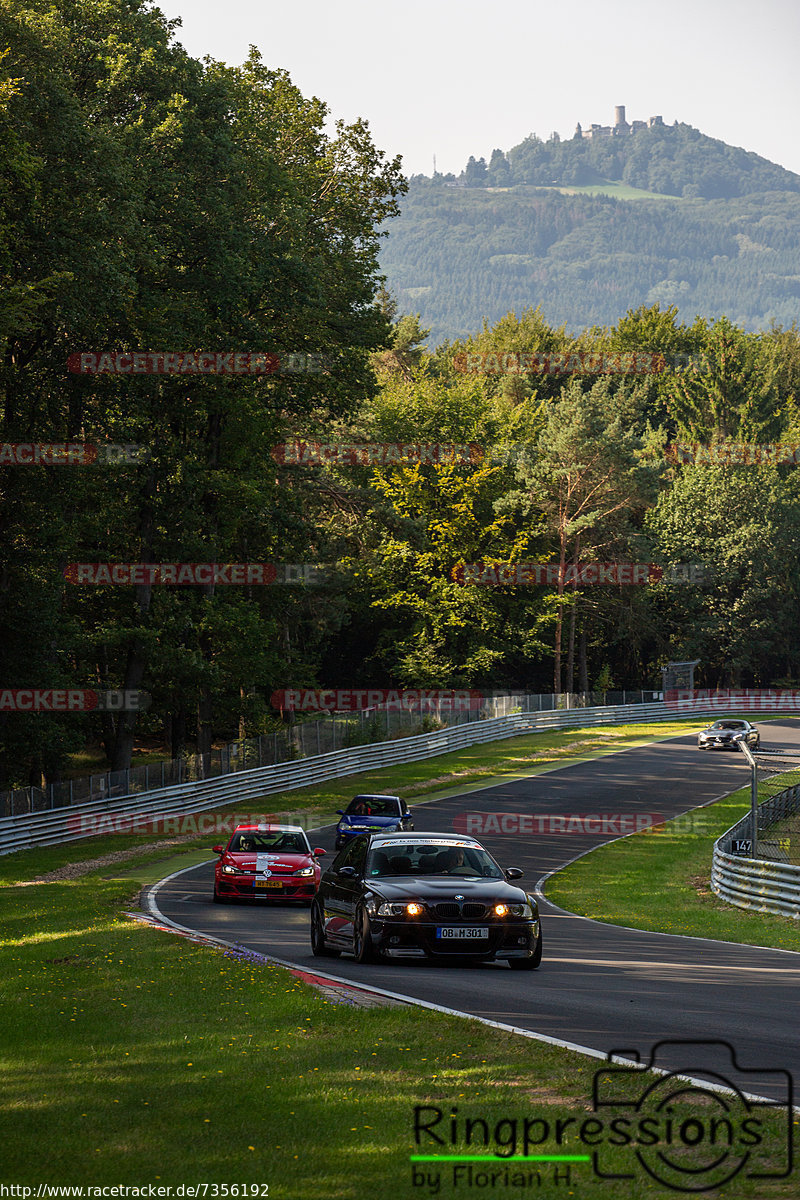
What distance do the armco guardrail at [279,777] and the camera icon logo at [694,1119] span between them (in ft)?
91.3

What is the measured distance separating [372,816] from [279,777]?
1494 cm

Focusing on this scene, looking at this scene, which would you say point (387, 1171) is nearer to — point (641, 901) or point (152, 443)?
point (641, 901)

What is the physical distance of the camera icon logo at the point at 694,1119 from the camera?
6.25m

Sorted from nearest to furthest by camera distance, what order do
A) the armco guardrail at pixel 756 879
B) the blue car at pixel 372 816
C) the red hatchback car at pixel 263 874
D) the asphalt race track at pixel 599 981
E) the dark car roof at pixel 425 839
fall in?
the asphalt race track at pixel 599 981 < the dark car roof at pixel 425 839 < the red hatchback car at pixel 263 874 < the armco guardrail at pixel 756 879 < the blue car at pixel 372 816

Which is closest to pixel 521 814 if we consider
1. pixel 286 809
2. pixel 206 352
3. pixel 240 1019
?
pixel 286 809

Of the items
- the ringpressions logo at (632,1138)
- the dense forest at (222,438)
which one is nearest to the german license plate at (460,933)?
the ringpressions logo at (632,1138)

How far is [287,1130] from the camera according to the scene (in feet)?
22.6

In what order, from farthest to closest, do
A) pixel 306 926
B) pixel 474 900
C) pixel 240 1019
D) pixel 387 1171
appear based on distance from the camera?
pixel 306 926 → pixel 474 900 → pixel 240 1019 → pixel 387 1171

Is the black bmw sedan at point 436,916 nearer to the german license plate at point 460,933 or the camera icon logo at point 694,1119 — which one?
the german license plate at point 460,933

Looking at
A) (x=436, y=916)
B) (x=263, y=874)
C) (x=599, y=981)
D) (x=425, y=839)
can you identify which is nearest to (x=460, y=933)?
(x=436, y=916)

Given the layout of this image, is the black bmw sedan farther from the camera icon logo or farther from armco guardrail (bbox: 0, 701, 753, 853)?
armco guardrail (bbox: 0, 701, 753, 853)

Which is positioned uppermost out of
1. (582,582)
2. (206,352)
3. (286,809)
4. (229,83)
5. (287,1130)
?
(229,83)

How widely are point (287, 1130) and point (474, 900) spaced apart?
20.7ft

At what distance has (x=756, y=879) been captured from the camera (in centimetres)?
2352
